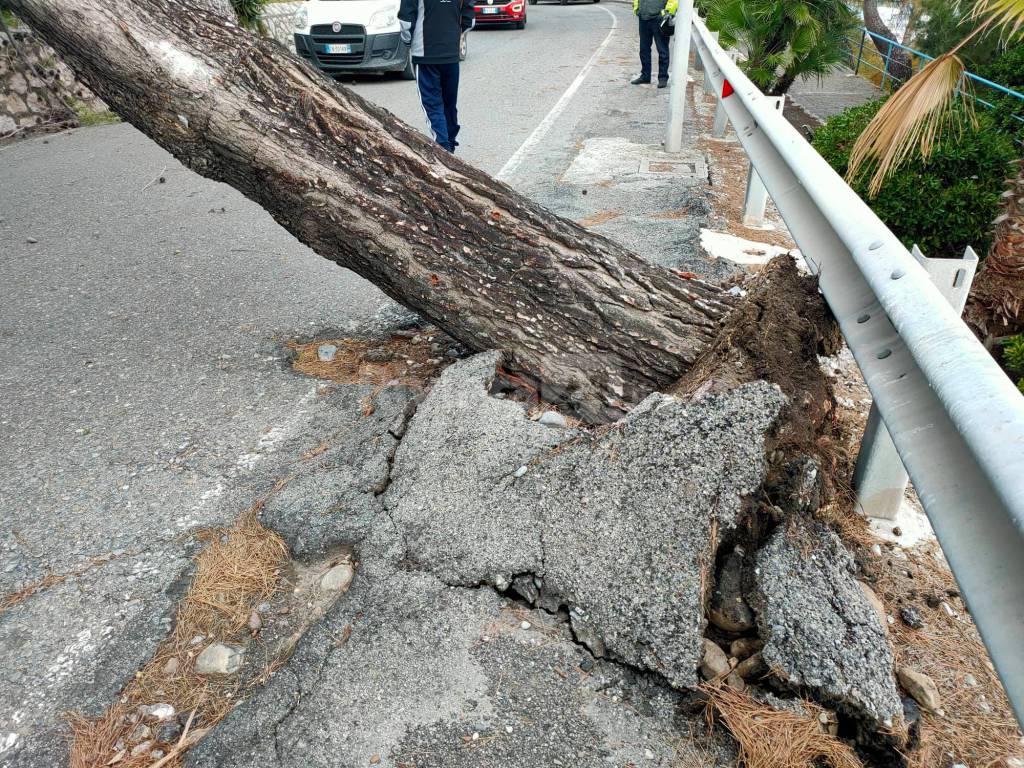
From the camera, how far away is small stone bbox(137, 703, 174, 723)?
6.35ft

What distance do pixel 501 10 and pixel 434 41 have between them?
53.7ft

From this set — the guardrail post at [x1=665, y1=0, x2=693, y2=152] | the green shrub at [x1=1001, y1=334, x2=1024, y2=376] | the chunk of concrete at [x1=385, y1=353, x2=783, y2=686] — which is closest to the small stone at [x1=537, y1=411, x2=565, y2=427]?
the chunk of concrete at [x1=385, y1=353, x2=783, y2=686]

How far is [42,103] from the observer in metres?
9.59

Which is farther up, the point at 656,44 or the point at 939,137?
the point at 656,44

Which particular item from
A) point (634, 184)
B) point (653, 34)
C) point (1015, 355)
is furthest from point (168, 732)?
point (653, 34)

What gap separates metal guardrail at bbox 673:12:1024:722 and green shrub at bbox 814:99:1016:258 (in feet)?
8.87

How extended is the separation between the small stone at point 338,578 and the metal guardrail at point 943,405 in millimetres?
1622

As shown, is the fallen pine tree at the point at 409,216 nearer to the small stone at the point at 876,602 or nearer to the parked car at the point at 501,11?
the small stone at the point at 876,602

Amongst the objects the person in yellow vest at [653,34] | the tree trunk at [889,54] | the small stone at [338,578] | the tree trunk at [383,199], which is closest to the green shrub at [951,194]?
the tree trunk at [383,199]

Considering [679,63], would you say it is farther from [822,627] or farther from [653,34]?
[822,627]

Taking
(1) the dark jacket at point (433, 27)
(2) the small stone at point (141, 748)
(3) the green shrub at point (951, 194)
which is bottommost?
(2) the small stone at point (141, 748)

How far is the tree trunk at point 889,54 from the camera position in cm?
1011

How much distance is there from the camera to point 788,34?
8.52m

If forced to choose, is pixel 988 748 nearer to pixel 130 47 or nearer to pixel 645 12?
pixel 130 47
